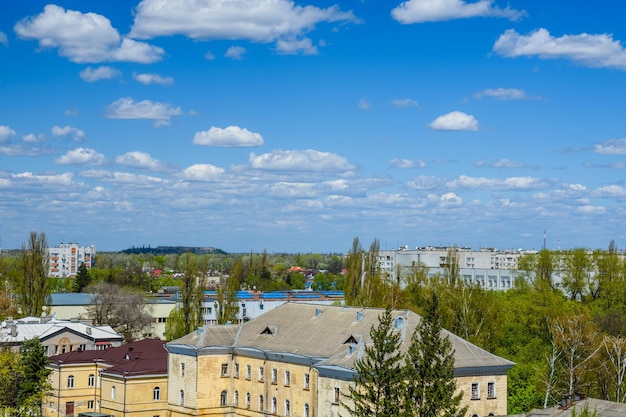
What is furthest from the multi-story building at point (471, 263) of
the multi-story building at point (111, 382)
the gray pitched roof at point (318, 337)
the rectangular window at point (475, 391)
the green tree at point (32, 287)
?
the rectangular window at point (475, 391)

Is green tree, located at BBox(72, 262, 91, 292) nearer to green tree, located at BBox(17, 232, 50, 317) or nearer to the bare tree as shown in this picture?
the bare tree

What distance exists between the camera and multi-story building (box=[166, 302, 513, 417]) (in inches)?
2356

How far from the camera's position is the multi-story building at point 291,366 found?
59.8 metres

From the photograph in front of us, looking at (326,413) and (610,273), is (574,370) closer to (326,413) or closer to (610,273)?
(326,413)

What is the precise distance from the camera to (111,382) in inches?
2977

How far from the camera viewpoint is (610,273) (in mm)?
105312

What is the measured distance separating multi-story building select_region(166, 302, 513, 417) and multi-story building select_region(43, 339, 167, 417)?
5.88 feet

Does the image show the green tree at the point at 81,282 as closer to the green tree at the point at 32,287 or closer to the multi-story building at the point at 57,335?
the green tree at the point at 32,287

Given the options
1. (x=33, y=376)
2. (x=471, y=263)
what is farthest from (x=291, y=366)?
(x=471, y=263)

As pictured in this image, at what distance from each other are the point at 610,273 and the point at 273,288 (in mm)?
85038

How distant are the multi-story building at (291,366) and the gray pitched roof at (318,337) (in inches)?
2.7

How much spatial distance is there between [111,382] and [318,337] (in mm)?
19120

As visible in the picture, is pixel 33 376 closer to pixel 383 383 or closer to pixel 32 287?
pixel 383 383

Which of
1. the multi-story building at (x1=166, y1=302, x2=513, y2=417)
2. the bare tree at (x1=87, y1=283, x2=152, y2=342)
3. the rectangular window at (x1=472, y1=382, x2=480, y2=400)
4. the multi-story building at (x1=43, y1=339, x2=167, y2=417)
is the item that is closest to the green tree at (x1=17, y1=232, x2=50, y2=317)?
the bare tree at (x1=87, y1=283, x2=152, y2=342)
